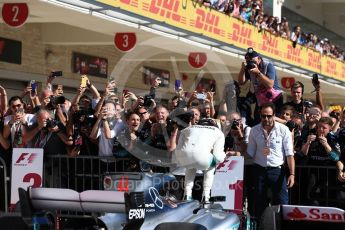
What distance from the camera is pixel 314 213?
599cm

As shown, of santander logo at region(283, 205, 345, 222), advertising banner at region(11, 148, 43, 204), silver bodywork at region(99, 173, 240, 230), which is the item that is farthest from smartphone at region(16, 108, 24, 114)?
santander logo at region(283, 205, 345, 222)

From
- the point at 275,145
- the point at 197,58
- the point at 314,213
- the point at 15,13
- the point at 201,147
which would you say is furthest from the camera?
the point at 197,58

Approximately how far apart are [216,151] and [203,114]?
1.53m

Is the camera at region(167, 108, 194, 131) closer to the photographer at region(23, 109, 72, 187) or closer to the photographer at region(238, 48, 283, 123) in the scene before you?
the photographer at region(238, 48, 283, 123)

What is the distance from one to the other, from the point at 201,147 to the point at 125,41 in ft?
24.0

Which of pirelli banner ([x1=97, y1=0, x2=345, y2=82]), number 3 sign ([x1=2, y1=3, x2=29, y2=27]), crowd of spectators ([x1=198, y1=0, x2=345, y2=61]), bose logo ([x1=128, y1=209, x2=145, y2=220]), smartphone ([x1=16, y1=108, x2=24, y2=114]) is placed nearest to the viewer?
bose logo ([x1=128, y1=209, x2=145, y2=220])

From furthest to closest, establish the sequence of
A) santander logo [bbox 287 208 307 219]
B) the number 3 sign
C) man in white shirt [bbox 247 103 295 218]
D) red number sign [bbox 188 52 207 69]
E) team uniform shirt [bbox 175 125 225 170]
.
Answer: red number sign [bbox 188 52 207 69]
the number 3 sign
man in white shirt [bbox 247 103 295 218]
team uniform shirt [bbox 175 125 225 170]
santander logo [bbox 287 208 307 219]

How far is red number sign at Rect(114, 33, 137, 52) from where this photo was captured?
15438mm

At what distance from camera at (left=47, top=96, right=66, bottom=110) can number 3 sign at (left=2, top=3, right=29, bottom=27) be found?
9.96ft

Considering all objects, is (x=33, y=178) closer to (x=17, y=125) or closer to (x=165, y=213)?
(x=17, y=125)

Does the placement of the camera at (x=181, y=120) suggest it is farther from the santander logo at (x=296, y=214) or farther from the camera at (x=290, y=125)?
the santander logo at (x=296, y=214)

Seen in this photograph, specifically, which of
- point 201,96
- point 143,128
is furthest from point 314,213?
point 201,96

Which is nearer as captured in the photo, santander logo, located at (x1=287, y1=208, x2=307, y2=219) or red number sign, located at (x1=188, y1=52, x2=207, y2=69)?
santander logo, located at (x1=287, y1=208, x2=307, y2=219)

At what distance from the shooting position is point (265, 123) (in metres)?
8.91
